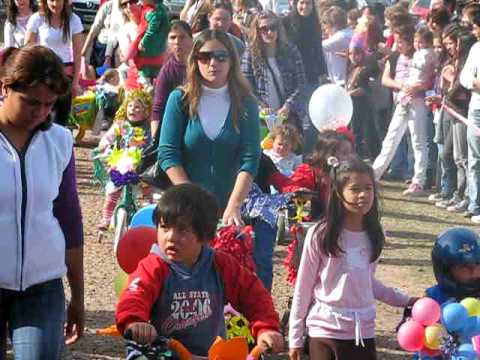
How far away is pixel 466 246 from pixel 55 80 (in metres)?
2.32

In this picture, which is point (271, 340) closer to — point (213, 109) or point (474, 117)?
point (213, 109)

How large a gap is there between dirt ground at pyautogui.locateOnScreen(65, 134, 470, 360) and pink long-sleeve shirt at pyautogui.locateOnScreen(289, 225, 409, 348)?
5.40 ft

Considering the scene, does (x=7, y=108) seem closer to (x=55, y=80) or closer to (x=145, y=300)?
(x=55, y=80)

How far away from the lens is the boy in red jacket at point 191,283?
14.5 ft

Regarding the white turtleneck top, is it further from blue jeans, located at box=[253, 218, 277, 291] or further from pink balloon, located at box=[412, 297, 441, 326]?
pink balloon, located at box=[412, 297, 441, 326]

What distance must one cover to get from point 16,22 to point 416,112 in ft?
13.9

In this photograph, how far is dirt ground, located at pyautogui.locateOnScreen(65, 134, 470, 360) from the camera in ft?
23.2

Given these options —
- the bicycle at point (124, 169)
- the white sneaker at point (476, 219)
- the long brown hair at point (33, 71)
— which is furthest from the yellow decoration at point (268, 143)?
the long brown hair at point (33, 71)

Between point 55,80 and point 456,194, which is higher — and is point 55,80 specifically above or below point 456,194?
above

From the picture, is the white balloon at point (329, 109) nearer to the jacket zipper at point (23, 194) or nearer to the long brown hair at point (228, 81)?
the long brown hair at point (228, 81)

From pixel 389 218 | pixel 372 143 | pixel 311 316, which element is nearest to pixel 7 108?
pixel 311 316

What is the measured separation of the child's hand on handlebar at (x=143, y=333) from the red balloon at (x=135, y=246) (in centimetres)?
131

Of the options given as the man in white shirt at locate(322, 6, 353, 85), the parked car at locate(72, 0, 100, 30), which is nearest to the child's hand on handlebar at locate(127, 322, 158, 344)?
the man in white shirt at locate(322, 6, 353, 85)

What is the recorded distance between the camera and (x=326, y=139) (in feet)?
24.4
